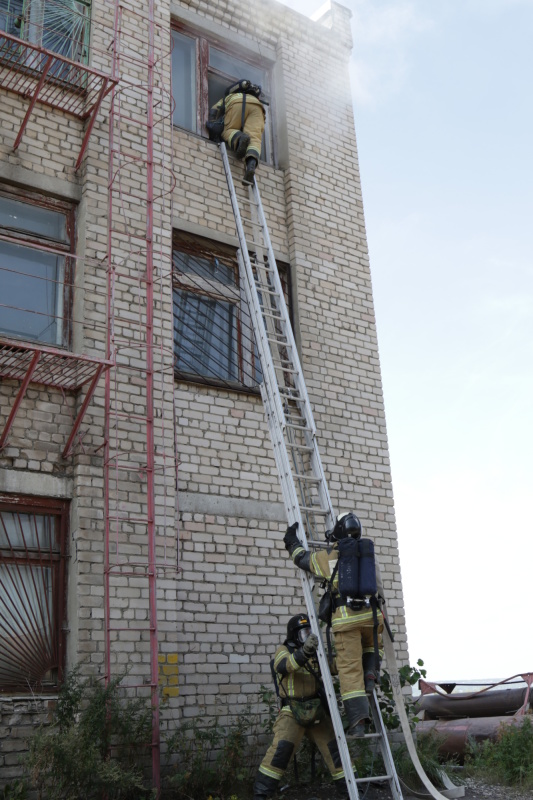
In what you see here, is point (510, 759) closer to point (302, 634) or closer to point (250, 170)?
point (302, 634)

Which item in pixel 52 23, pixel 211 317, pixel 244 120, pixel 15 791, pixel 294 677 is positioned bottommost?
pixel 15 791

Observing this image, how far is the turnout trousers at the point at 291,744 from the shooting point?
6.07 m

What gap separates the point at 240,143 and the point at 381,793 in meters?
6.43

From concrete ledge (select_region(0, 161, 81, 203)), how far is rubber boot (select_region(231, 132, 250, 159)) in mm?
1970

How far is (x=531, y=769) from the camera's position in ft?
23.5

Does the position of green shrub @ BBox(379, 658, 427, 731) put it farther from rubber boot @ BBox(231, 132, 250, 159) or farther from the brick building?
rubber boot @ BBox(231, 132, 250, 159)

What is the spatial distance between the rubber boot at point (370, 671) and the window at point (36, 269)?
12.1 ft

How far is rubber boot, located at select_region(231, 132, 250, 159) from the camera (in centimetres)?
909

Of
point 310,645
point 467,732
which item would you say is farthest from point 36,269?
point 467,732

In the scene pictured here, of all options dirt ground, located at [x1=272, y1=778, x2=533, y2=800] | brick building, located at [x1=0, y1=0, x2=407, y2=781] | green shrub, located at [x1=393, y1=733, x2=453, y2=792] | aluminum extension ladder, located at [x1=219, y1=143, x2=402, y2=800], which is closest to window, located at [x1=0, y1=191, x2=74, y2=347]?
brick building, located at [x1=0, y1=0, x2=407, y2=781]

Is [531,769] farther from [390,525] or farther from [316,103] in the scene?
[316,103]

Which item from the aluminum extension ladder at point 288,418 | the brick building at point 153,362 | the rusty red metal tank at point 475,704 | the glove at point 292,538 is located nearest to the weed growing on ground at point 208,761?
the brick building at point 153,362

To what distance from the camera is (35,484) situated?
→ 6770 mm

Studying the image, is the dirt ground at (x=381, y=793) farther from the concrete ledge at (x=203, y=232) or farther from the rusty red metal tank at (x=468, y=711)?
the concrete ledge at (x=203, y=232)
